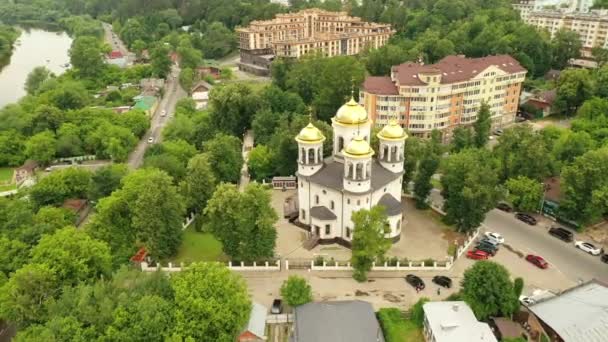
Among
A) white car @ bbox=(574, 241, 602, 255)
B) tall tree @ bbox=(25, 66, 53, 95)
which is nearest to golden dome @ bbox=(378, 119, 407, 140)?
white car @ bbox=(574, 241, 602, 255)

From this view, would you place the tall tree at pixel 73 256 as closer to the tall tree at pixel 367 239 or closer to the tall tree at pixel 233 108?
the tall tree at pixel 367 239

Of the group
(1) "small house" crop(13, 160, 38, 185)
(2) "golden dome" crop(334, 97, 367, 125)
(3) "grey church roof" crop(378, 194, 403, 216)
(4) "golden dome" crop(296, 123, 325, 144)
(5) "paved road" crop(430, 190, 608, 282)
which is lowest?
(1) "small house" crop(13, 160, 38, 185)

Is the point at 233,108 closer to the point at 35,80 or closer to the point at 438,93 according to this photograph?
the point at 438,93

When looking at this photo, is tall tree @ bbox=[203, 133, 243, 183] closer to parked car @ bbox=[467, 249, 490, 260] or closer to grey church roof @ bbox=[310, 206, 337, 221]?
grey church roof @ bbox=[310, 206, 337, 221]

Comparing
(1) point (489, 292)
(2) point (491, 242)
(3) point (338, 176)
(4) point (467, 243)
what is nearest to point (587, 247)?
(2) point (491, 242)

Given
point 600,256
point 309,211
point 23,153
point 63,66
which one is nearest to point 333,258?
point 309,211

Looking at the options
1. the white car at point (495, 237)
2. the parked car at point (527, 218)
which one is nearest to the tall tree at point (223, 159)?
the white car at point (495, 237)
